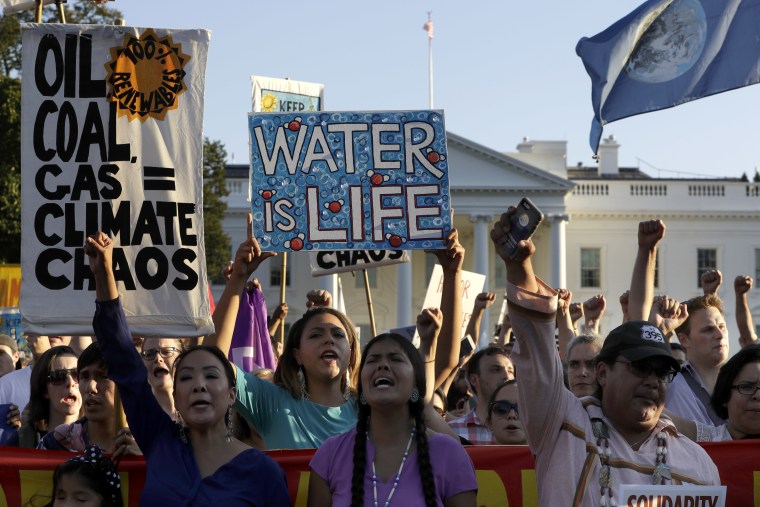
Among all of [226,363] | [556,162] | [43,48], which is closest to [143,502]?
[226,363]

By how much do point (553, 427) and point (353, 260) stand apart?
152 inches

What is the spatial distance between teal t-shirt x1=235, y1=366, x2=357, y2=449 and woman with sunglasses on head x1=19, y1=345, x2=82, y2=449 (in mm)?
1144

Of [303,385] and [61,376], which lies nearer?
[303,385]

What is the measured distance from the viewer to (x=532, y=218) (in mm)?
3887

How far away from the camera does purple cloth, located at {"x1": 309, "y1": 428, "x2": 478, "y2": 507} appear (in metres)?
4.22

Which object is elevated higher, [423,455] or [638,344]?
[638,344]

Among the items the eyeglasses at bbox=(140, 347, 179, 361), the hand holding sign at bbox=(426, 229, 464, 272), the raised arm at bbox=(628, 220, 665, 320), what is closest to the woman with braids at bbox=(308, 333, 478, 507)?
the hand holding sign at bbox=(426, 229, 464, 272)

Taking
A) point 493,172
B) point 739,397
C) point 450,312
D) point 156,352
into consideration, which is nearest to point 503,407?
point 450,312

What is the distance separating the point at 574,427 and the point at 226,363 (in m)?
1.27

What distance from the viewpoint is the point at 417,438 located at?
4.35 metres

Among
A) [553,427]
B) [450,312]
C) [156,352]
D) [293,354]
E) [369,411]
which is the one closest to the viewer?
[553,427]

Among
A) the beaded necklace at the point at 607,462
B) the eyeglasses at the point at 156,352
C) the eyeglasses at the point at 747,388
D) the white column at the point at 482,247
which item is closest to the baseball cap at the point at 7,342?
the eyeglasses at the point at 156,352

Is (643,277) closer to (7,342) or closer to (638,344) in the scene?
(638,344)

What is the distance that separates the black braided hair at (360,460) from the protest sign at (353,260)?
2.88 meters
